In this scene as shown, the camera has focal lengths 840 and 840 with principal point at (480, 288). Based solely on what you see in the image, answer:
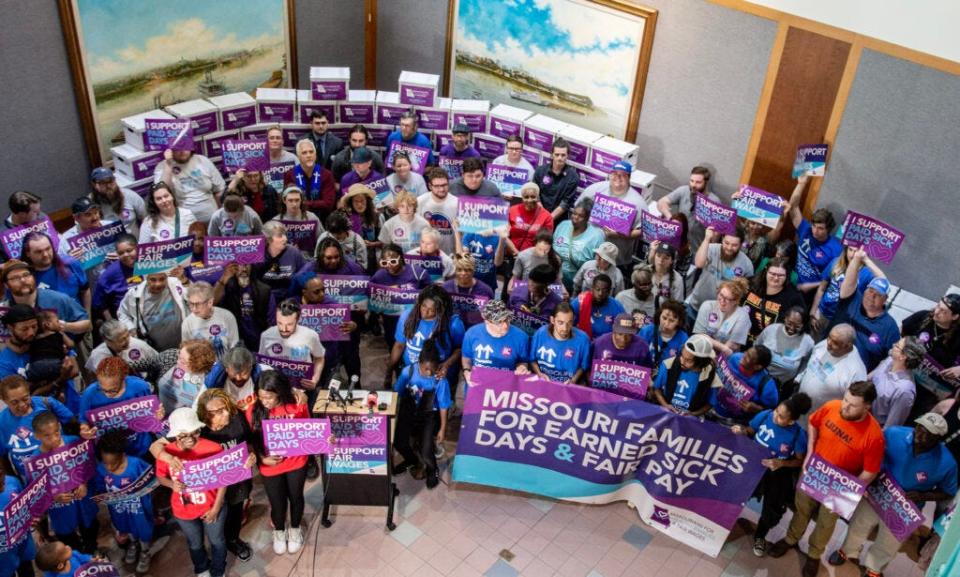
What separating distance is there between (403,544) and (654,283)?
301 cm

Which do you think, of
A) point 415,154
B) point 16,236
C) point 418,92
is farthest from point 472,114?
point 16,236

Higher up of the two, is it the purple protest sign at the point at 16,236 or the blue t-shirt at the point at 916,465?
the purple protest sign at the point at 16,236

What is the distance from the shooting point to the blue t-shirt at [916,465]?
5633 mm

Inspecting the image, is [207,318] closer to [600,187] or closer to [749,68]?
[600,187]

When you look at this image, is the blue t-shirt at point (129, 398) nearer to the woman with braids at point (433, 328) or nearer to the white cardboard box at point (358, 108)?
the woman with braids at point (433, 328)

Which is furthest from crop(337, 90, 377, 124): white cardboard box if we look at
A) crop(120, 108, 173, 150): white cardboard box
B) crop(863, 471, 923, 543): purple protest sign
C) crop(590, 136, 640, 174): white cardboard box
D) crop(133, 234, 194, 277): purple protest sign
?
crop(863, 471, 923, 543): purple protest sign

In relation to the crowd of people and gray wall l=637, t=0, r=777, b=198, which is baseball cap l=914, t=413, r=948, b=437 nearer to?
the crowd of people

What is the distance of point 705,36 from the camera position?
9.05m

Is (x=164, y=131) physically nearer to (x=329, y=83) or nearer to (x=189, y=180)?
(x=189, y=180)

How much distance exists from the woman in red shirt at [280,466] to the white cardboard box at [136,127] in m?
4.31

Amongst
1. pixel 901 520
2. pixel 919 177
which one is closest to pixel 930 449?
pixel 901 520

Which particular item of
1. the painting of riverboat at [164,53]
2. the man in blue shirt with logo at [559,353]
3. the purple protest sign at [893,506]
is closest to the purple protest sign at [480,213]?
the man in blue shirt with logo at [559,353]

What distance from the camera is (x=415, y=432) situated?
6.74 m

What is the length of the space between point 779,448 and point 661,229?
262 cm
